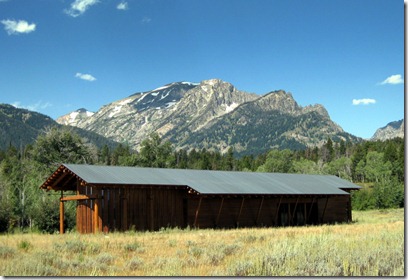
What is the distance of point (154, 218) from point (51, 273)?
18313 mm

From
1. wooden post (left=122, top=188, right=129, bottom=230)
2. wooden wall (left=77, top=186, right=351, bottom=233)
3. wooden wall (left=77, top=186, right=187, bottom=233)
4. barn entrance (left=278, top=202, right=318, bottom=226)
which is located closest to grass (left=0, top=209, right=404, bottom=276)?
wooden post (left=122, top=188, right=129, bottom=230)

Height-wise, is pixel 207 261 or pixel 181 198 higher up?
pixel 181 198

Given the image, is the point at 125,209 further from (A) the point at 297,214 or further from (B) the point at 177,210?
(A) the point at 297,214

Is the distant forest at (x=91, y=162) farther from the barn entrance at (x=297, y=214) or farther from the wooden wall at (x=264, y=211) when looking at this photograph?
the barn entrance at (x=297, y=214)

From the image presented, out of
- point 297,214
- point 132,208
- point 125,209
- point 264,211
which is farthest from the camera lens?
point 297,214

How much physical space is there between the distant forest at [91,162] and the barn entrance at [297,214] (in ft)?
39.3

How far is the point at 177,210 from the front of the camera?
3241cm

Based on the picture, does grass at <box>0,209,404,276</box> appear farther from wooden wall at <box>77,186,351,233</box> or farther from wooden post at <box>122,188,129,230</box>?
wooden wall at <box>77,186,351,233</box>

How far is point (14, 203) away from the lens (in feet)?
141

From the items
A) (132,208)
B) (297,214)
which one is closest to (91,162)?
(297,214)

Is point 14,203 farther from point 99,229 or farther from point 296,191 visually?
point 296,191

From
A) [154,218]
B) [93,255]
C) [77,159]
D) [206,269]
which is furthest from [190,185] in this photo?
[77,159]

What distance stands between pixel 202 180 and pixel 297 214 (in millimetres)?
8333

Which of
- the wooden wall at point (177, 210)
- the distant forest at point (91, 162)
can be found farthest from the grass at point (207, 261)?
the distant forest at point (91, 162)
